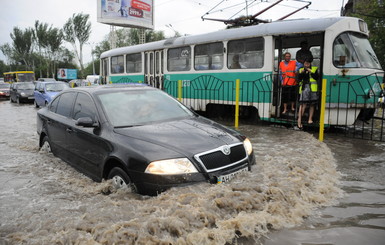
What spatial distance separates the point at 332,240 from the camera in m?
3.04

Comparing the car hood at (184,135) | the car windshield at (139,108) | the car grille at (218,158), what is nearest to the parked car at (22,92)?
the car windshield at (139,108)

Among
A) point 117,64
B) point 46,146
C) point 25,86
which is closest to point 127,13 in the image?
point 25,86

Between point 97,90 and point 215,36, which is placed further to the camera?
point 215,36

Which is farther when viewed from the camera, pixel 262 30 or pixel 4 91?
pixel 4 91

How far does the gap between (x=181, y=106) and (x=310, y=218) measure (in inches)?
107

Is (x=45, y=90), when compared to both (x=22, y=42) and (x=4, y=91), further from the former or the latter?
(x=22, y=42)

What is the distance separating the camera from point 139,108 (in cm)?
488

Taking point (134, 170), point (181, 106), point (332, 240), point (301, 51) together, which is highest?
point (301, 51)

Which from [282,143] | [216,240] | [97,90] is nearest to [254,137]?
[282,143]

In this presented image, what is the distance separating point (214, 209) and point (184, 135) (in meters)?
1.15

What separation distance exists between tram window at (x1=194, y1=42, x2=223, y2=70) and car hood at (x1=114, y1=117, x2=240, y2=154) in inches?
273

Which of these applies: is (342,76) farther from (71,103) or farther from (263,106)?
(71,103)

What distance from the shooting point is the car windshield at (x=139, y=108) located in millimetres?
4590

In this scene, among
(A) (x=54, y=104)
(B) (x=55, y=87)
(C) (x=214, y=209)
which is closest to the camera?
(C) (x=214, y=209)
